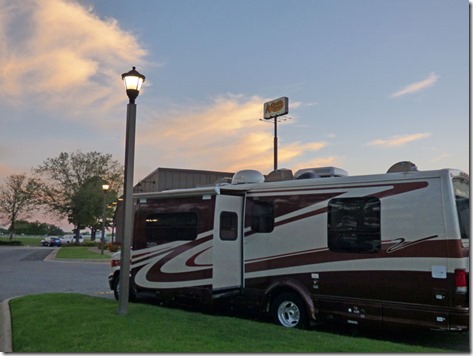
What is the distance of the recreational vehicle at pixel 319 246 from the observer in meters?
6.80

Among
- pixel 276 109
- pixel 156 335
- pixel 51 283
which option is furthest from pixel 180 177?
pixel 156 335

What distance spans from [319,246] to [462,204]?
2.20m

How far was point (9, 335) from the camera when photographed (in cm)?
741

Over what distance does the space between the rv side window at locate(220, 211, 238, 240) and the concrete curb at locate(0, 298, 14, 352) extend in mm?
3785

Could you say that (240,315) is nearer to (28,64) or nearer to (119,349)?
(119,349)

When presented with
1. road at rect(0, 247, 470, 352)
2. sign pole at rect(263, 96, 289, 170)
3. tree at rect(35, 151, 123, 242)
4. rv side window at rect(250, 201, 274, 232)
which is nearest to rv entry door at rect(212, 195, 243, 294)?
rv side window at rect(250, 201, 274, 232)

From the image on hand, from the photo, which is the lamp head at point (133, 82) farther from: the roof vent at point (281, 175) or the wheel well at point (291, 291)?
the wheel well at point (291, 291)

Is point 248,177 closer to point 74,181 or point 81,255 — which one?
point 81,255

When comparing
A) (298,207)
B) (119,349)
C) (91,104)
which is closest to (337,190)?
(298,207)

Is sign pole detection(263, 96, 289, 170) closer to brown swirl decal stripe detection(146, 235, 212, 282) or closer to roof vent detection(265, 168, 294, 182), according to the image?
brown swirl decal stripe detection(146, 235, 212, 282)

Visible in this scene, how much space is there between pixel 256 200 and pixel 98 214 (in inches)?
1976

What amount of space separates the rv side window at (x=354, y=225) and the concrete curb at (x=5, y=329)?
16.1ft

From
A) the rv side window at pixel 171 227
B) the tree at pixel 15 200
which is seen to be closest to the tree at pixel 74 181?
the tree at pixel 15 200

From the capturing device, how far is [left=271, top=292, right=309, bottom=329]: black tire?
26.1 ft
